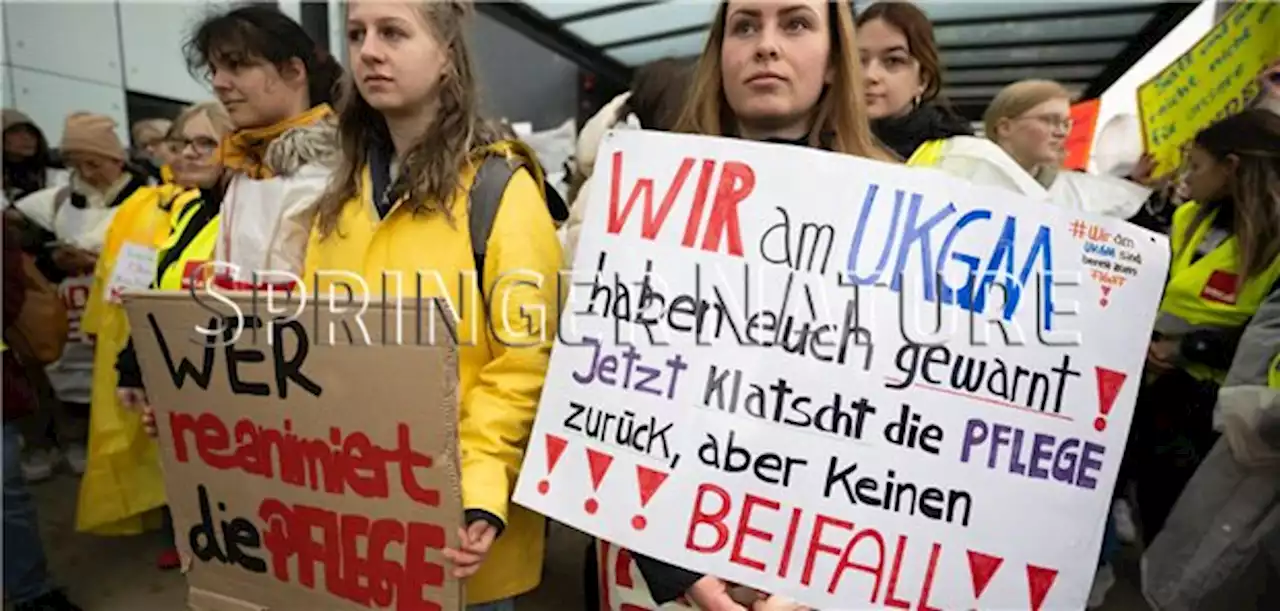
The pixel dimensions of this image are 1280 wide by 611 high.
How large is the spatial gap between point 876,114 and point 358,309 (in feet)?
4.25

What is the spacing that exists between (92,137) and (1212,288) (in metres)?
4.66

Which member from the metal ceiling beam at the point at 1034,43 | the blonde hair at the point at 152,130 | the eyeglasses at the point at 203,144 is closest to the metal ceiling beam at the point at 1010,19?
the metal ceiling beam at the point at 1034,43

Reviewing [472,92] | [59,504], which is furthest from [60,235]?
[472,92]

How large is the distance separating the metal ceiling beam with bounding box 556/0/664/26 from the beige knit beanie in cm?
Answer: 522

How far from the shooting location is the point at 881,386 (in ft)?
3.48

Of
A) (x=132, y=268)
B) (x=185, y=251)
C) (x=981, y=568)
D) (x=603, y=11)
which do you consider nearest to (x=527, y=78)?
(x=603, y=11)

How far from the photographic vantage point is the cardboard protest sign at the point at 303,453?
3.78 feet

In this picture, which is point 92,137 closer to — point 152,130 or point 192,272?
point 152,130

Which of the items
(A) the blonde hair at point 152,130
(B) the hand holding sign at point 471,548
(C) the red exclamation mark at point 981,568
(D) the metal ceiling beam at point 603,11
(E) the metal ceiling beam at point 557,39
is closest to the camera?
(C) the red exclamation mark at point 981,568

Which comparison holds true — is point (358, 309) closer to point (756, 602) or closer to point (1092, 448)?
point (756, 602)

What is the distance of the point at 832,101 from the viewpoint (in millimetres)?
1281

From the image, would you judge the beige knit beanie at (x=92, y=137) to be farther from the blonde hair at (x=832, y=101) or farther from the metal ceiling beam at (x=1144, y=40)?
the metal ceiling beam at (x=1144, y=40)

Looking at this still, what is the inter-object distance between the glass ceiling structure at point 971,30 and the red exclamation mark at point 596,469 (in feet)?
20.4

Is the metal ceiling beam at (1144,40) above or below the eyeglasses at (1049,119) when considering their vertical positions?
above
